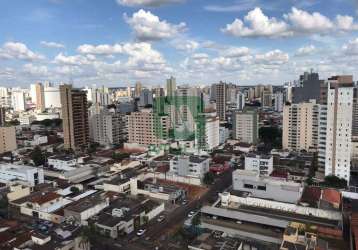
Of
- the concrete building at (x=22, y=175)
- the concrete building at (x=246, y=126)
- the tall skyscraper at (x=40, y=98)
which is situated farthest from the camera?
the tall skyscraper at (x=40, y=98)

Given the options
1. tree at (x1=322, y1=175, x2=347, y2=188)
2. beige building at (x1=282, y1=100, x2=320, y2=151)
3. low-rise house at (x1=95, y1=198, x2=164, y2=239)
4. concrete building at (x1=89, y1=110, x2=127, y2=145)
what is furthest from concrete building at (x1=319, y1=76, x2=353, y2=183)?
concrete building at (x1=89, y1=110, x2=127, y2=145)

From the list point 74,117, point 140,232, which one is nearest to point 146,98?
point 74,117

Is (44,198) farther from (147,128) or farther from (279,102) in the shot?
(279,102)

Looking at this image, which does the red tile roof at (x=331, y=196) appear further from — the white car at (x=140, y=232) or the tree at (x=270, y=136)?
→ the tree at (x=270, y=136)

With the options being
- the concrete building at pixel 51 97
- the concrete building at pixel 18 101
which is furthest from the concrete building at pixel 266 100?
the concrete building at pixel 18 101

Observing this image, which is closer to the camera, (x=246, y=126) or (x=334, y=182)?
(x=334, y=182)
